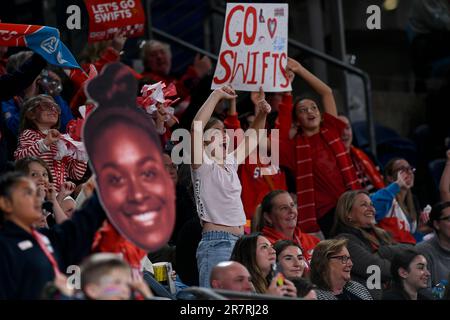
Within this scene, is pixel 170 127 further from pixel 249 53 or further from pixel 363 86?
pixel 363 86

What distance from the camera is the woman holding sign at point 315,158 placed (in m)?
11.4

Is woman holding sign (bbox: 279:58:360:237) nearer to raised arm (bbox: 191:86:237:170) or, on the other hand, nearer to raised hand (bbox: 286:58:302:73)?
raised hand (bbox: 286:58:302:73)

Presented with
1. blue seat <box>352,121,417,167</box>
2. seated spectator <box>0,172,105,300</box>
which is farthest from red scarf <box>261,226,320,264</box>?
blue seat <box>352,121,417,167</box>

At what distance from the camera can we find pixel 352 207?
10633mm

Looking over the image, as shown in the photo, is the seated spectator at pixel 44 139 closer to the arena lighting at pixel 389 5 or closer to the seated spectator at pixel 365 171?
the seated spectator at pixel 365 171

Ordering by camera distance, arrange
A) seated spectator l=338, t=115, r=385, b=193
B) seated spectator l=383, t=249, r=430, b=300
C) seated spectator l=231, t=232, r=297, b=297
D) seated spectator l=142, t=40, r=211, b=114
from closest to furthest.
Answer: seated spectator l=231, t=232, r=297, b=297
seated spectator l=383, t=249, r=430, b=300
seated spectator l=338, t=115, r=385, b=193
seated spectator l=142, t=40, r=211, b=114

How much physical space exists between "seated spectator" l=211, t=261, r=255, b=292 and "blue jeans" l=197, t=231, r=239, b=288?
3.41 ft

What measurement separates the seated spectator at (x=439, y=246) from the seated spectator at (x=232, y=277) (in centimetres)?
292

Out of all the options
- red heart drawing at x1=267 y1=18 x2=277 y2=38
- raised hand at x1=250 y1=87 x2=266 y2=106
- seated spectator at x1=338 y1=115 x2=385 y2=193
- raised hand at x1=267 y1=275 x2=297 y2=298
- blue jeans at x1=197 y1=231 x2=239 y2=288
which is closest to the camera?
raised hand at x1=267 y1=275 x2=297 y2=298

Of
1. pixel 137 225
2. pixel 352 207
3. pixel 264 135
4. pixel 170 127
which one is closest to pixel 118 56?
pixel 170 127

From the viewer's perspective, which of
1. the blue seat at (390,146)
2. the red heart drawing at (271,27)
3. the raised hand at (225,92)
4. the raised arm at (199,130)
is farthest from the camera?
the blue seat at (390,146)

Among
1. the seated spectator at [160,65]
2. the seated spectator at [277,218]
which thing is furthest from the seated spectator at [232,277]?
the seated spectator at [160,65]

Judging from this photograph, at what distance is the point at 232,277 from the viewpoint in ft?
26.3

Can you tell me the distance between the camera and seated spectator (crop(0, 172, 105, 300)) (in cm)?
660
